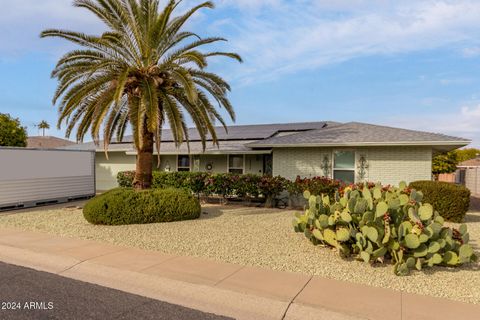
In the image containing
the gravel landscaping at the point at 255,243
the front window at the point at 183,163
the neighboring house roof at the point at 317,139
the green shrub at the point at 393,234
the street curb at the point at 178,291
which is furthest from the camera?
the front window at the point at 183,163

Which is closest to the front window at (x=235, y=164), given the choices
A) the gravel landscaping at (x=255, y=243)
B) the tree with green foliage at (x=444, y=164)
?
the gravel landscaping at (x=255, y=243)

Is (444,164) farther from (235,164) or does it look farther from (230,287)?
(230,287)

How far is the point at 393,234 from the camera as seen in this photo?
20.8 feet

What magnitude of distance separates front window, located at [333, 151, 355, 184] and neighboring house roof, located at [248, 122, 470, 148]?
0.72 meters

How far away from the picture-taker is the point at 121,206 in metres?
10.1

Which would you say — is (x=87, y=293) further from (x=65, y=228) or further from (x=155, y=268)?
(x=65, y=228)

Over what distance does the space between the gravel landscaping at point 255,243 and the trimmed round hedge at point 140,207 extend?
14.1 inches

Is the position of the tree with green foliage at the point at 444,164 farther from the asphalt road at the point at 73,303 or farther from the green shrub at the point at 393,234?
the asphalt road at the point at 73,303

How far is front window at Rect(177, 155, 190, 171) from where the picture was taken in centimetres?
1955

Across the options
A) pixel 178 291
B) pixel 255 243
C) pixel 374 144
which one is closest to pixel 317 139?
pixel 374 144

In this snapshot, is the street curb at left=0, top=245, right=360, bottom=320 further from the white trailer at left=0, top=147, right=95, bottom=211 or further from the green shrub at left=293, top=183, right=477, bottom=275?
the white trailer at left=0, top=147, right=95, bottom=211

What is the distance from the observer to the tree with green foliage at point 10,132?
24.5 metres

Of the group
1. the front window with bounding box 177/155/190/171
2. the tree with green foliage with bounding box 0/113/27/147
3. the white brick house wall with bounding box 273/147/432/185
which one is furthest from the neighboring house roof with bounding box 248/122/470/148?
the tree with green foliage with bounding box 0/113/27/147

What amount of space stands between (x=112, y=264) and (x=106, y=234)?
271 centimetres
